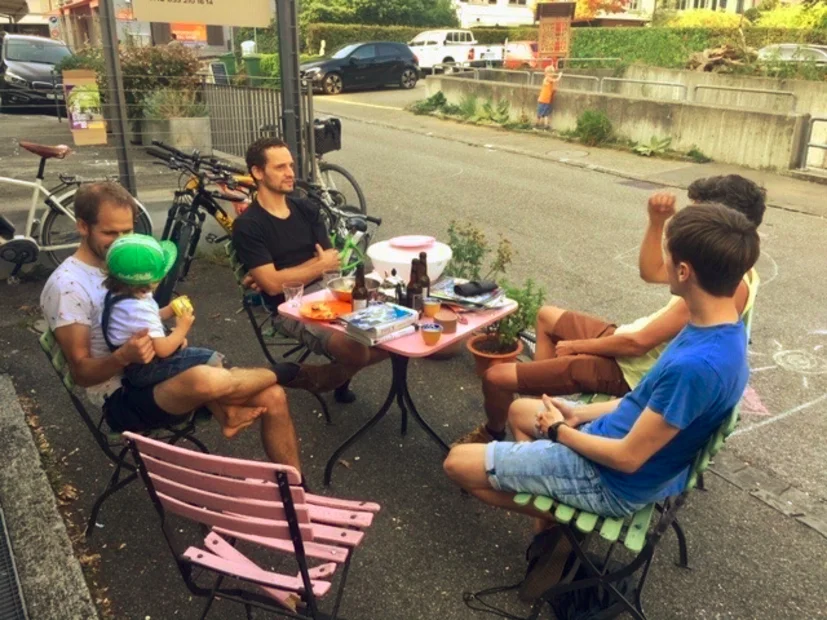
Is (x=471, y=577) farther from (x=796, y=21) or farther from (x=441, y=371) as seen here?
(x=796, y=21)

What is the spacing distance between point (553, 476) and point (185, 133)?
21.8 feet

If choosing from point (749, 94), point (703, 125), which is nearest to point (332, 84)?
point (749, 94)

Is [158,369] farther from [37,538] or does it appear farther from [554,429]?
[554,429]

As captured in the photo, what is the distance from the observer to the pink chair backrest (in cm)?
189

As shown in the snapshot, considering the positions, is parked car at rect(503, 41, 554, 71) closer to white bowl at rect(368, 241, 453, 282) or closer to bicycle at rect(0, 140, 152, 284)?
bicycle at rect(0, 140, 152, 284)

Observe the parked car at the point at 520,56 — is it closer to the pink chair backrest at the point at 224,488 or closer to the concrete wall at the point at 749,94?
the concrete wall at the point at 749,94

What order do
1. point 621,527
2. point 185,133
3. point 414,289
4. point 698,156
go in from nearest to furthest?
point 621,527
point 414,289
point 185,133
point 698,156

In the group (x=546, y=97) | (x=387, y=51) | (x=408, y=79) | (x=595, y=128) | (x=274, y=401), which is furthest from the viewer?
(x=408, y=79)

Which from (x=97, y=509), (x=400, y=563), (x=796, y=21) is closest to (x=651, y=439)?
(x=400, y=563)

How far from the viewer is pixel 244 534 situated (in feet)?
6.81

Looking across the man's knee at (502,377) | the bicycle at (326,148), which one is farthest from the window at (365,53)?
the man's knee at (502,377)

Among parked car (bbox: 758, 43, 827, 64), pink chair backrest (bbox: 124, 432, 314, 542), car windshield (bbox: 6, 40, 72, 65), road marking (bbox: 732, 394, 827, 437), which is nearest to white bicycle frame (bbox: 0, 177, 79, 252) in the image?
pink chair backrest (bbox: 124, 432, 314, 542)

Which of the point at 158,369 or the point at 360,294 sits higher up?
the point at 360,294

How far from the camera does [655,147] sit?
11.8m
